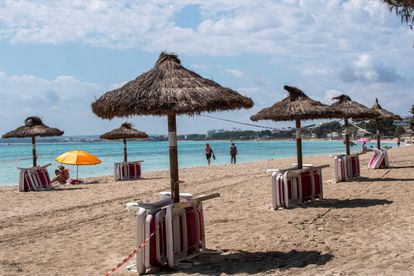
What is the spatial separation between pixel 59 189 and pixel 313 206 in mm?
8662

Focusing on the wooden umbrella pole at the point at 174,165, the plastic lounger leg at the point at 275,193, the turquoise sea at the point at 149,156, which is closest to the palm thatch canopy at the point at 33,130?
the turquoise sea at the point at 149,156

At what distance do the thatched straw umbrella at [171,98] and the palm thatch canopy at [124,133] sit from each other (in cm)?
1182

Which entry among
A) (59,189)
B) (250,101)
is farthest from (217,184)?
(250,101)

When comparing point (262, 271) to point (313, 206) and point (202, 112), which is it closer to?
point (202, 112)

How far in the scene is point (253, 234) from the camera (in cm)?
689

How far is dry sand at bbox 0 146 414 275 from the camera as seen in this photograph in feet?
17.4

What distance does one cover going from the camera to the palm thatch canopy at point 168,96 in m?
5.60

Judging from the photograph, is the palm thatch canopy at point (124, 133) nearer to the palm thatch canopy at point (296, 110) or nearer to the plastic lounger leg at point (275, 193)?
the palm thatch canopy at point (296, 110)

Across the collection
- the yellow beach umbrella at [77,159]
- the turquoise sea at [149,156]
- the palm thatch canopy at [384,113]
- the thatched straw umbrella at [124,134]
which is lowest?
the turquoise sea at [149,156]

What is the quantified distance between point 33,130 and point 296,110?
9.26 meters

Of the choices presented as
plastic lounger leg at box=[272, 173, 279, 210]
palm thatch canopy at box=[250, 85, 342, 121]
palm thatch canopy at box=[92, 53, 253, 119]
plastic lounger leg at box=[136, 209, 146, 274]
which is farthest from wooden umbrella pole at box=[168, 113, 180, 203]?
palm thatch canopy at box=[250, 85, 342, 121]

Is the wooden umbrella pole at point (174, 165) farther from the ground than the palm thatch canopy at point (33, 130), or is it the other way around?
the palm thatch canopy at point (33, 130)

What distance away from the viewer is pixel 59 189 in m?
15.0

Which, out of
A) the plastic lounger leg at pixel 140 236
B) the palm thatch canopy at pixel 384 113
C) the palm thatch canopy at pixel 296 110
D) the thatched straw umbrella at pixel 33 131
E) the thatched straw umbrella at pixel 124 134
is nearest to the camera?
the plastic lounger leg at pixel 140 236
